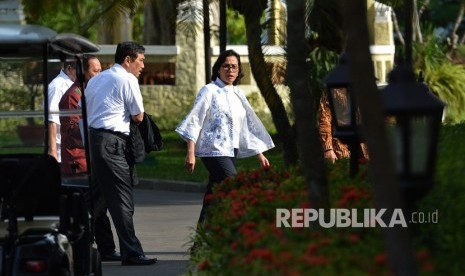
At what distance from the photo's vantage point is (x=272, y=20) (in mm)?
18500

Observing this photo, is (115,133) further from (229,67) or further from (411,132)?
(411,132)

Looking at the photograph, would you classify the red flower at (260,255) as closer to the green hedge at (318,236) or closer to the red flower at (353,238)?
the green hedge at (318,236)

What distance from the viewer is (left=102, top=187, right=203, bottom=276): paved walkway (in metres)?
12.2

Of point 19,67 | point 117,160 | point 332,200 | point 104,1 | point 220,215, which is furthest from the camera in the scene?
point 104,1

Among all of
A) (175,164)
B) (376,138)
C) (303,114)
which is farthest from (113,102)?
(175,164)

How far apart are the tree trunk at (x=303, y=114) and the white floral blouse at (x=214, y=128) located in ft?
14.3

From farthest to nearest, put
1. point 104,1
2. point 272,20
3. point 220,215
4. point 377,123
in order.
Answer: point 104,1
point 272,20
point 220,215
point 377,123

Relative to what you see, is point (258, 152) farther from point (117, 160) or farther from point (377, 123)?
point (377, 123)

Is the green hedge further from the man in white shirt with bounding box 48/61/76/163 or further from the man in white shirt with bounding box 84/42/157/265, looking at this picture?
the man in white shirt with bounding box 84/42/157/265

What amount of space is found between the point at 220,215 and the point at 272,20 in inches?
396

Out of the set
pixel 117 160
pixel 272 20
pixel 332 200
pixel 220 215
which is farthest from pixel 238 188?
pixel 272 20

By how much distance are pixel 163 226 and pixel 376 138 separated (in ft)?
32.0

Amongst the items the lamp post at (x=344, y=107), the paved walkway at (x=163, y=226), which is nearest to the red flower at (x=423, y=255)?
the lamp post at (x=344, y=107)

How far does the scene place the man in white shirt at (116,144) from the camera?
12.2 meters
